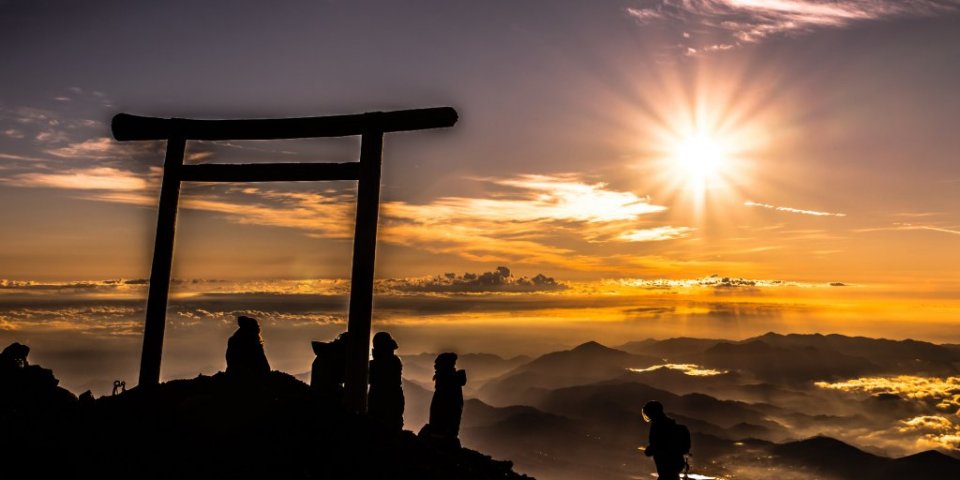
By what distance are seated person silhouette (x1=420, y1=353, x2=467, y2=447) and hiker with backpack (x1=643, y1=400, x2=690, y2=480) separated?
4.13 meters

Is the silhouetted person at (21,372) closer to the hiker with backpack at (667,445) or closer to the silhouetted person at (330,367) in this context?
the silhouetted person at (330,367)

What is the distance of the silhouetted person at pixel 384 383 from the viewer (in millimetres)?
14453

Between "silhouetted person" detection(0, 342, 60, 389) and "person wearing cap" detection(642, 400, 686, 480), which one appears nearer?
"person wearing cap" detection(642, 400, 686, 480)

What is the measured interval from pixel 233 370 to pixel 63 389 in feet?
23.1

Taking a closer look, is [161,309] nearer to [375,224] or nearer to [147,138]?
[147,138]

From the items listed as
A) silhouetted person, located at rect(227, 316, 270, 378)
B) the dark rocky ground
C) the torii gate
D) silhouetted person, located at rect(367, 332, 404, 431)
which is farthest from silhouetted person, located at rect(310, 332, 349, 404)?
the torii gate

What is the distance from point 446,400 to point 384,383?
4.74 ft

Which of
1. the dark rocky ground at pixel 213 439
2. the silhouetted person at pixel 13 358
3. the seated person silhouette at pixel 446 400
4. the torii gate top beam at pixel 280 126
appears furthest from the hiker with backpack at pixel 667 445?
the silhouetted person at pixel 13 358

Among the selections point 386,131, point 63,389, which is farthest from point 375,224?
point 63,389

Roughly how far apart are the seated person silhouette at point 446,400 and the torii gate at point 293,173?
6.78 feet

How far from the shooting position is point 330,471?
9.87 m

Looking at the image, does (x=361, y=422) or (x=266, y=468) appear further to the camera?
(x=361, y=422)

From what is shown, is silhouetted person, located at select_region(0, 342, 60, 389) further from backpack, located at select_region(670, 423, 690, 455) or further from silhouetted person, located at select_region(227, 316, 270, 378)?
backpack, located at select_region(670, 423, 690, 455)

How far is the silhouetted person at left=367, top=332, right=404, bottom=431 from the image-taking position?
14.5 metres
